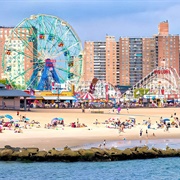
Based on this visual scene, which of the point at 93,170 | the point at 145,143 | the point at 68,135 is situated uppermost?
the point at 68,135

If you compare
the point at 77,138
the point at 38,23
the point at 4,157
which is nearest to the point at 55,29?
the point at 38,23

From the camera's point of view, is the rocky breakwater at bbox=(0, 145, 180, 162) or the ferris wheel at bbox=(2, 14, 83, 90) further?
the ferris wheel at bbox=(2, 14, 83, 90)

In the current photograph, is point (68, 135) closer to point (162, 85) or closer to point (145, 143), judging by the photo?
point (145, 143)

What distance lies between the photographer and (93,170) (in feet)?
110

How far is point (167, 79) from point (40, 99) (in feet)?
187

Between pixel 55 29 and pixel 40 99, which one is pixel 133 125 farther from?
pixel 40 99

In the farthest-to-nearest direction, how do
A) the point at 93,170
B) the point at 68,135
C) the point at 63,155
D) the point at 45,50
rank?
the point at 45,50
the point at 68,135
the point at 63,155
the point at 93,170

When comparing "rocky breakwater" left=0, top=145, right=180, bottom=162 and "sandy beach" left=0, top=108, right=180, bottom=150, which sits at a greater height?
"sandy beach" left=0, top=108, right=180, bottom=150

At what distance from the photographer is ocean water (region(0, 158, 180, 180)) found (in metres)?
31.9

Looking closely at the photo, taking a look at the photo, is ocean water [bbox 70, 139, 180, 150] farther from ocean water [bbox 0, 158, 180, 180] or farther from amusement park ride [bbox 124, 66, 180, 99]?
amusement park ride [bbox 124, 66, 180, 99]

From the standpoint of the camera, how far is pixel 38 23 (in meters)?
105

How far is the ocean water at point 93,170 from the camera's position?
31859mm

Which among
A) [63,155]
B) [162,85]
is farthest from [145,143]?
[162,85]

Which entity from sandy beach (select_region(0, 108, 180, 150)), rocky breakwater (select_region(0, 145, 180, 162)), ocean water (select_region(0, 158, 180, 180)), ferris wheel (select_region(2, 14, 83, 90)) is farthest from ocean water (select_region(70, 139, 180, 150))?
ferris wheel (select_region(2, 14, 83, 90))
